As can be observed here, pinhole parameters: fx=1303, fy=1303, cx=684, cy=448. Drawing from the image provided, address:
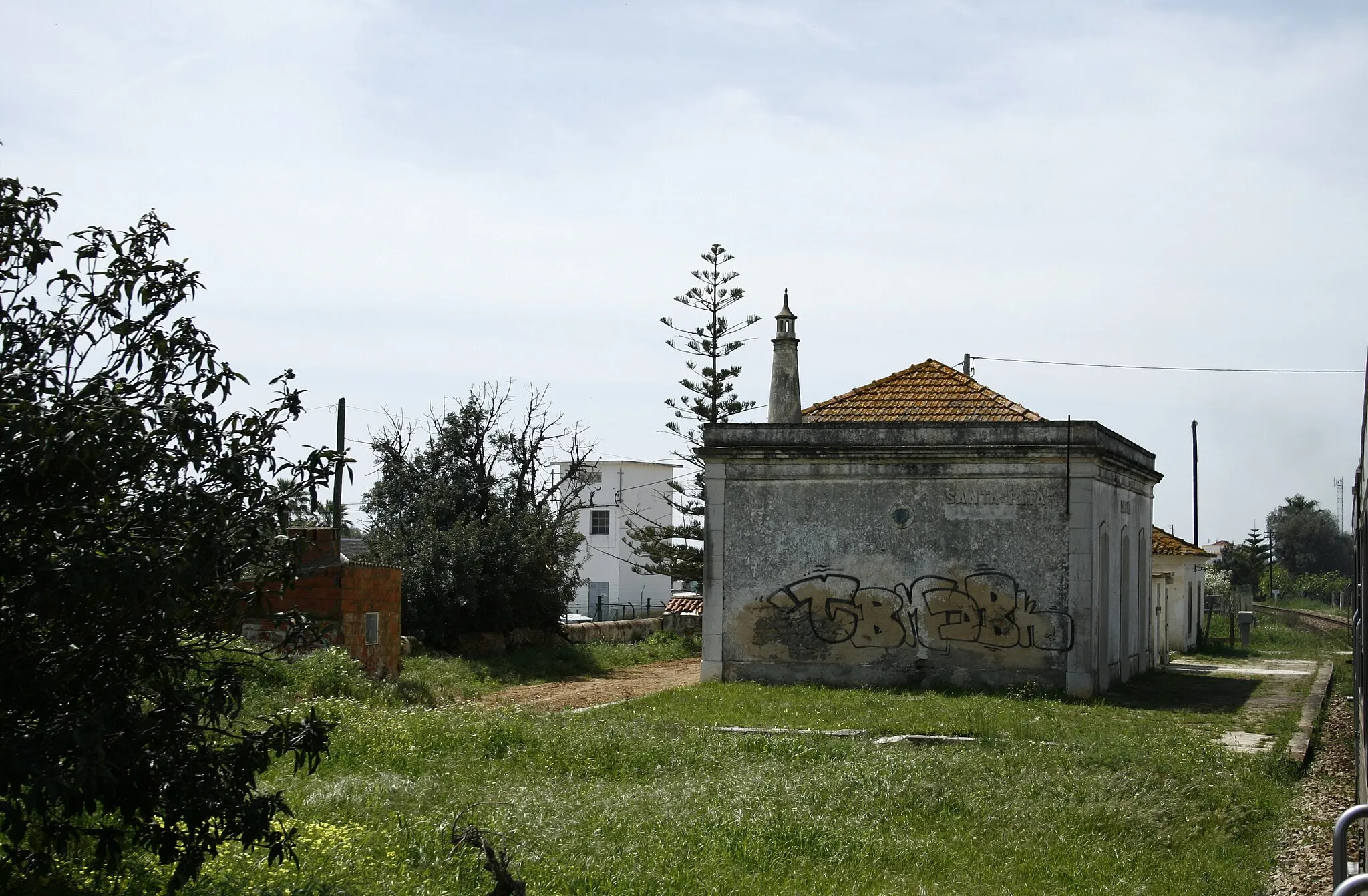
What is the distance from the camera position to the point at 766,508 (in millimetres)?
20016

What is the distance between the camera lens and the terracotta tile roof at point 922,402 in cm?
2125

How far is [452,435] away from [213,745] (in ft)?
75.3

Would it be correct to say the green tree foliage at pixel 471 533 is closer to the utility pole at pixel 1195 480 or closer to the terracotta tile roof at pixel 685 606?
the terracotta tile roof at pixel 685 606

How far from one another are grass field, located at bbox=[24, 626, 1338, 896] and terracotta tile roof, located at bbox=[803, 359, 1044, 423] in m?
7.48

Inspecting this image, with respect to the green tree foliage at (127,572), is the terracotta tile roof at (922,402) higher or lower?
higher

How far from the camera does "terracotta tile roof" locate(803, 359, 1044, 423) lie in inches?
837

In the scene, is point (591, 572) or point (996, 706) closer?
point (996, 706)

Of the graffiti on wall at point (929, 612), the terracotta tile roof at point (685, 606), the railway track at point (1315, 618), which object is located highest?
the graffiti on wall at point (929, 612)

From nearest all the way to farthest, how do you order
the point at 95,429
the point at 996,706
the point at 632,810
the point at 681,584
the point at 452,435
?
the point at 95,429
the point at 632,810
the point at 996,706
the point at 452,435
the point at 681,584

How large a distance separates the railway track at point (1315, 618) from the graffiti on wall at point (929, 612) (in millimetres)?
26191

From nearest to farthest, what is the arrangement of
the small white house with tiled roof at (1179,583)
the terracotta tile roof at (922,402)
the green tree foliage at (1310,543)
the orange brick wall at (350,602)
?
the orange brick wall at (350,602)
the terracotta tile roof at (922,402)
the small white house with tiled roof at (1179,583)
the green tree foliage at (1310,543)

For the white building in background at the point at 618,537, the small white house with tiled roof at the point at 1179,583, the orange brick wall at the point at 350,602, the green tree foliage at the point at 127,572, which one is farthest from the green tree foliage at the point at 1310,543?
the green tree foliage at the point at 127,572

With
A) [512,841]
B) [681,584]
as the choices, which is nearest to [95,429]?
[512,841]

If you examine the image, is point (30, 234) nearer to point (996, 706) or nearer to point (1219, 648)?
point (996, 706)
